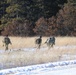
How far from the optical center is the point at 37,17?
50.5 meters

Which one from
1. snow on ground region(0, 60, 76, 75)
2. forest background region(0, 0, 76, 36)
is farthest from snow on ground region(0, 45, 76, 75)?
forest background region(0, 0, 76, 36)

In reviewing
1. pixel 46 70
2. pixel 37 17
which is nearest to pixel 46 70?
pixel 46 70

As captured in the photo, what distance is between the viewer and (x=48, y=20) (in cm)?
4788

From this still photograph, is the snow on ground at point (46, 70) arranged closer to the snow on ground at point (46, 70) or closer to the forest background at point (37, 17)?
the snow on ground at point (46, 70)

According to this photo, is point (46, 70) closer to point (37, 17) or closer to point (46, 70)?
point (46, 70)

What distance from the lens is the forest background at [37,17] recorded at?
4597 cm

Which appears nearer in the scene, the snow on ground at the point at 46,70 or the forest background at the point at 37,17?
the snow on ground at the point at 46,70

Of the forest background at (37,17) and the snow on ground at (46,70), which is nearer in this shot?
the snow on ground at (46,70)

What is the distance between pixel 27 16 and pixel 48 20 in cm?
365

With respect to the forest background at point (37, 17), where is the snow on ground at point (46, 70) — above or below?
above

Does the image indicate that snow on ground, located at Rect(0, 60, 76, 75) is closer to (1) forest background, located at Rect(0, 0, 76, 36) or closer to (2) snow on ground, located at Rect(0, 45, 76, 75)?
(2) snow on ground, located at Rect(0, 45, 76, 75)

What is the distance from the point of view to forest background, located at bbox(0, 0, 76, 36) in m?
46.0

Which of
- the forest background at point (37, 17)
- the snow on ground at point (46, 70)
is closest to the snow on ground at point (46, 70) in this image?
the snow on ground at point (46, 70)

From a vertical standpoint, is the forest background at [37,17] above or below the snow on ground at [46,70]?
below
